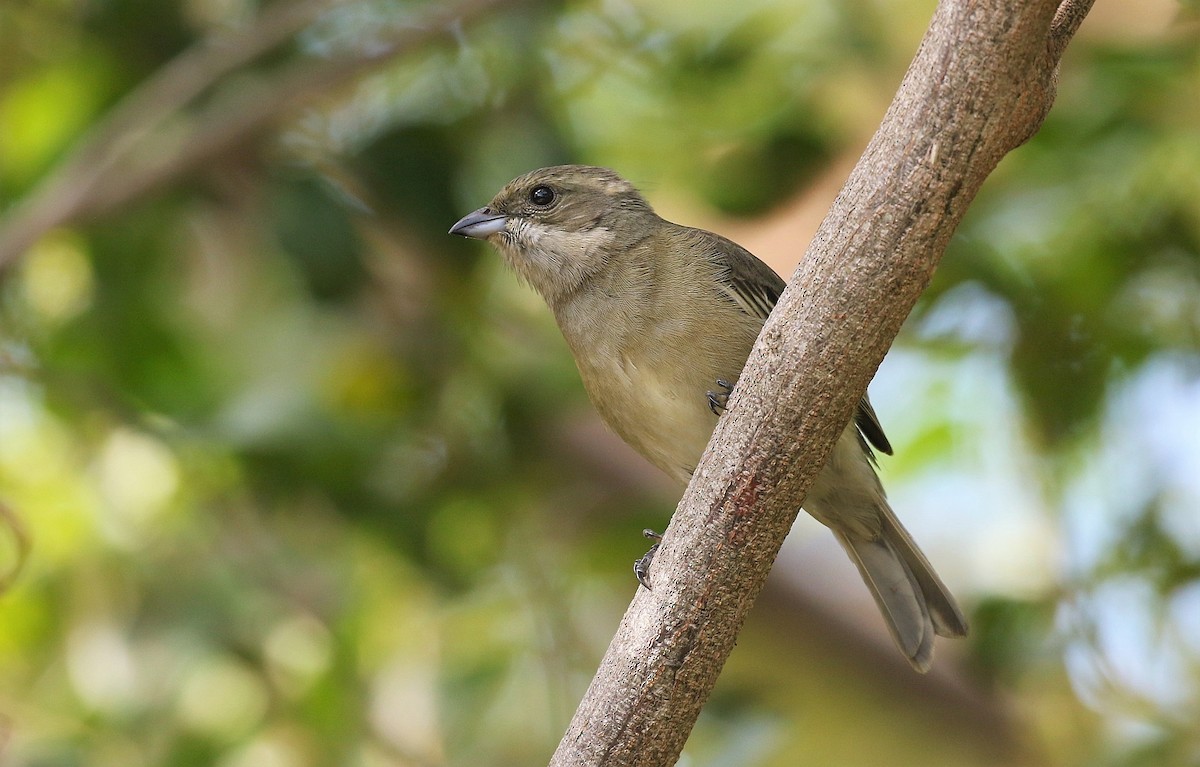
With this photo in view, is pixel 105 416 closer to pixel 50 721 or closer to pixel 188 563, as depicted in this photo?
pixel 188 563

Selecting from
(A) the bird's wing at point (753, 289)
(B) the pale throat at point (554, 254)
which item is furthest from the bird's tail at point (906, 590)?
(B) the pale throat at point (554, 254)

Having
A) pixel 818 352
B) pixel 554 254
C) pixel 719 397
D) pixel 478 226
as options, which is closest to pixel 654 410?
pixel 719 397

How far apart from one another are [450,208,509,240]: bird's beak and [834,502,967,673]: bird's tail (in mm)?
1418

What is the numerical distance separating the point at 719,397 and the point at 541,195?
1.13 metres

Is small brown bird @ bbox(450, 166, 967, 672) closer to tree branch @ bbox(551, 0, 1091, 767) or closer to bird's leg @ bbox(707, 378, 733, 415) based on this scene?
bird's leg @ bbox(707, 378, 733, 415)

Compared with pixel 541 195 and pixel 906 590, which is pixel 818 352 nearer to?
pixel 906 590

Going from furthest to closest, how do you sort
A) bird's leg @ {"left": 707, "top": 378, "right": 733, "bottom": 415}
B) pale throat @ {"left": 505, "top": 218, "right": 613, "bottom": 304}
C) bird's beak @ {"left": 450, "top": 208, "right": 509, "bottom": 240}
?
1. bird's beak @ {"left": 450, "top": 208, "right": 509, "bottom": 240}
2. pale throat @ {"left": 505, "top": 218, "right": 613, "bottom": 304}
3. bird's leg @ {"left": 707, "top": 378, "right": 733, "bottom": 415}

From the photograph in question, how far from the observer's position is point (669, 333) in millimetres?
3471

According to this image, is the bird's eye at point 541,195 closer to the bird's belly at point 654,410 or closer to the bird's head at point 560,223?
the bird's head at point 560,223

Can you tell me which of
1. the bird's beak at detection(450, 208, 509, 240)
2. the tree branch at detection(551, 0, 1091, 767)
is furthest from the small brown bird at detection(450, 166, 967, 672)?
the tree branch at detection(551, 0, 1091, 767)

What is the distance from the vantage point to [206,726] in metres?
3.95

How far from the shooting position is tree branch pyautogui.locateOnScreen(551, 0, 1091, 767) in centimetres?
198

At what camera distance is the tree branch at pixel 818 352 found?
1980 millimetres

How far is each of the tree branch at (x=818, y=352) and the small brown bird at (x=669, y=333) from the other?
120 centimetres
